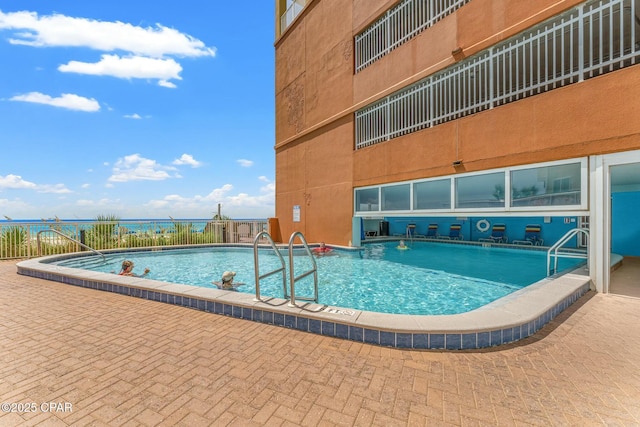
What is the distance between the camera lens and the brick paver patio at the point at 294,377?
201cm

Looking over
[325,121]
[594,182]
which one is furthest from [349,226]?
[594,182]

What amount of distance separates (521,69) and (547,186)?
3359 millimetres

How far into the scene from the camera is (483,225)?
1585cm

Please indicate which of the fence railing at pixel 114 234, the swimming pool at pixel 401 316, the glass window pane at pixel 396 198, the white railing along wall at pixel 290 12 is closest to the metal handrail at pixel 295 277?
the swimming pool at pixel 401 316

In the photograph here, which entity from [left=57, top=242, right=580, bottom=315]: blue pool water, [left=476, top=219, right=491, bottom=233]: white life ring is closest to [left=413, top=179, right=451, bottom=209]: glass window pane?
[left=57, top=242, right=580, bottom=315]: blue pool water

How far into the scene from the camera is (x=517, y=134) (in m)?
6.14

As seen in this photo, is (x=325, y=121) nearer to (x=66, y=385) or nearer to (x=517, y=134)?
(x=517, y=134)

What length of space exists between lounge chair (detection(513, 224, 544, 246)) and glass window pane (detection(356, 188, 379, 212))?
357 inches

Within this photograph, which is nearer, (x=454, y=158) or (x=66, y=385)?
(x=66, y=385)

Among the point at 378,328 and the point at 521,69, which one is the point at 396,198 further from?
the point at 378,328

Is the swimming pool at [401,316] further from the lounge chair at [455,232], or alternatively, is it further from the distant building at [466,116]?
the lounge chair at [455,232]

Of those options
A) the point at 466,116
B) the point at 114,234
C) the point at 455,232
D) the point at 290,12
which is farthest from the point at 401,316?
the point at 290,12

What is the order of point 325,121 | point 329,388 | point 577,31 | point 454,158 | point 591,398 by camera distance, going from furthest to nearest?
point 325,121, point 454,158, point 577,31, point 329,388, point 591,398

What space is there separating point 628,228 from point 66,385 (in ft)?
48.8
